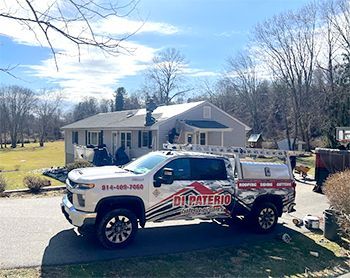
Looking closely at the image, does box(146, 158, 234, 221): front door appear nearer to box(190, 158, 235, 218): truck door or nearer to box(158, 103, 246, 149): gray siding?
box(190, 158, 235, 218): truck door

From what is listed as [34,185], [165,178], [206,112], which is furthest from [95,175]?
[206,112]

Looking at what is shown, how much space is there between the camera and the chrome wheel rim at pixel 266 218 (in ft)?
26.8

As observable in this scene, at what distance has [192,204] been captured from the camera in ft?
24.1

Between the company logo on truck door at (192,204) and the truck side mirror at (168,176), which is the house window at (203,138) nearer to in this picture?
the company logo on truck door at (192,204)

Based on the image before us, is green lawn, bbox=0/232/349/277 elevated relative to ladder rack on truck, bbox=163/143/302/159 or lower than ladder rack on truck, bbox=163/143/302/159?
lower

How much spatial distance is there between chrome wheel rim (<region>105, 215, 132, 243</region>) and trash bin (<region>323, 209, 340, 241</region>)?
4.82 metres

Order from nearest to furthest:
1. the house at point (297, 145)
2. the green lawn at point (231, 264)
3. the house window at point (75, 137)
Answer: the green lawn at point (231, 264) → the house window at point (75, 137) → the house at point (297, 145)

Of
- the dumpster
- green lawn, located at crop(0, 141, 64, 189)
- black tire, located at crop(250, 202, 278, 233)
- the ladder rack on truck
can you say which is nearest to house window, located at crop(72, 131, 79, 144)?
green lawn, located at crop(0, 141, 64, 189)

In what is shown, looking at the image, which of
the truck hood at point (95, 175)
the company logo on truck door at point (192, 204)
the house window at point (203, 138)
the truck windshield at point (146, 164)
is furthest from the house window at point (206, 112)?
the truck hood at point (95, 175)

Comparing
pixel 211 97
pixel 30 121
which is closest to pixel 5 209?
pixel 211 97

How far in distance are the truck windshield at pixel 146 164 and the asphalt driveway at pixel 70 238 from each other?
148 centimetres

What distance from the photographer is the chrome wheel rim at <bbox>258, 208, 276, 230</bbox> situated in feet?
26.8

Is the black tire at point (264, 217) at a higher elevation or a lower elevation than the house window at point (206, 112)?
lower

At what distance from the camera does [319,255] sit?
7.18 m
